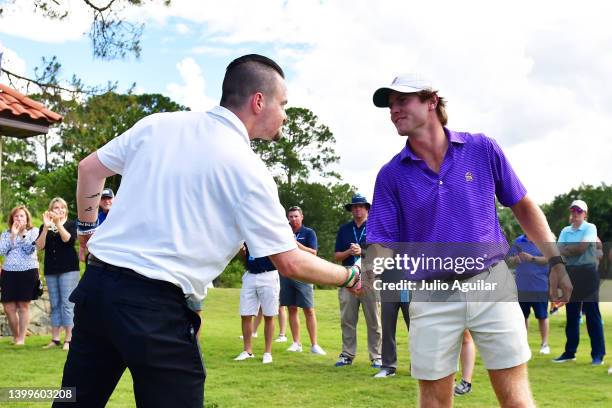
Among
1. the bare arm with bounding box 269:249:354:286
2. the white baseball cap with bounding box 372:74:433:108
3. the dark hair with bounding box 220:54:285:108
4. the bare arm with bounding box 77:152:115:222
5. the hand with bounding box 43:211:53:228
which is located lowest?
the bare arm with bounding box 269:249:354:286

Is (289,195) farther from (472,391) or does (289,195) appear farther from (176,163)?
(176,163)

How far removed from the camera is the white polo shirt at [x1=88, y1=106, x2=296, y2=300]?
3.06 meters

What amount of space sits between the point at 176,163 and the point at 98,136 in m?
14.5

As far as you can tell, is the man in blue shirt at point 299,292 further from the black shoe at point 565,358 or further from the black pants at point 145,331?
the black pants at point 145,331

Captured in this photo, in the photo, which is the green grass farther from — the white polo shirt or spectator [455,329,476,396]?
the white polo shirt

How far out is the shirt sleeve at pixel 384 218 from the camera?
4312 millimetres

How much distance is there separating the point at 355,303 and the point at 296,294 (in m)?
1.12

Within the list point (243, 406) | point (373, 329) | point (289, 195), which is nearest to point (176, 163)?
point (243, 406)

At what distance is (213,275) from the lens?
3207 millimetres

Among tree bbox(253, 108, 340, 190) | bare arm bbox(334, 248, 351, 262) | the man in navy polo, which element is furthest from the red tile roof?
tree bbox(253, 108, 340, 190)

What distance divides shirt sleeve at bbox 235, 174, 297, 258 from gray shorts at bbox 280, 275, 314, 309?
7.80 m

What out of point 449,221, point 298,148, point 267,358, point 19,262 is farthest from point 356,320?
point 298,148

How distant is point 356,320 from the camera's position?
10406 mm

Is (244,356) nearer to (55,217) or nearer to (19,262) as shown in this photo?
(55,217)
